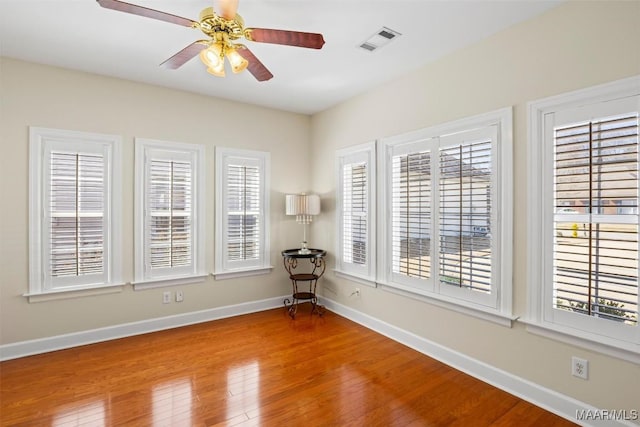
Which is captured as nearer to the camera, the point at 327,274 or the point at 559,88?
the point at 559,88

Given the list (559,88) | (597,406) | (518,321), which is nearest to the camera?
(597,406)

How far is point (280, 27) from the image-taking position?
261 cm

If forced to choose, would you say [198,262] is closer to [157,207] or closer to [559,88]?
[157,207]

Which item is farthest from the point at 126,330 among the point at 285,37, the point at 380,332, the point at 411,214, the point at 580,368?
the point at 580,368

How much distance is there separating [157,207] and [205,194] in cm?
59

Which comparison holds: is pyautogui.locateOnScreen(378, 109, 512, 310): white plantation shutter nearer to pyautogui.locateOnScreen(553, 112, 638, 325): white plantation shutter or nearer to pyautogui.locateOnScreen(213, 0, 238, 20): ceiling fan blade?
pyautogui.locateOnScreen(553, 112, 638, 325): white plantation shutter

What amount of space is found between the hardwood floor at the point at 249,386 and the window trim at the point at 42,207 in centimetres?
63

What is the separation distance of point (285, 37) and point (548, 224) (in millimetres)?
2265

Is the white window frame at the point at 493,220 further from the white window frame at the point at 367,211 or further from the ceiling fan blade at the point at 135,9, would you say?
the ceiling fan blade at the point at 135,9

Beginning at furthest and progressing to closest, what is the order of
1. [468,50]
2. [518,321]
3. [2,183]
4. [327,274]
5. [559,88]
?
[327,274], [2,183], [468,50], [518,321], [559,88]

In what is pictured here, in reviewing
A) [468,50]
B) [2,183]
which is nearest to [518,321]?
[468,50]

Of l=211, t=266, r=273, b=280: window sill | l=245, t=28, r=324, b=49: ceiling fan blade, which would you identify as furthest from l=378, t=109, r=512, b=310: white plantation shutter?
l=211, t=266, r=273, b=280: window sill

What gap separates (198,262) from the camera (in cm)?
414
